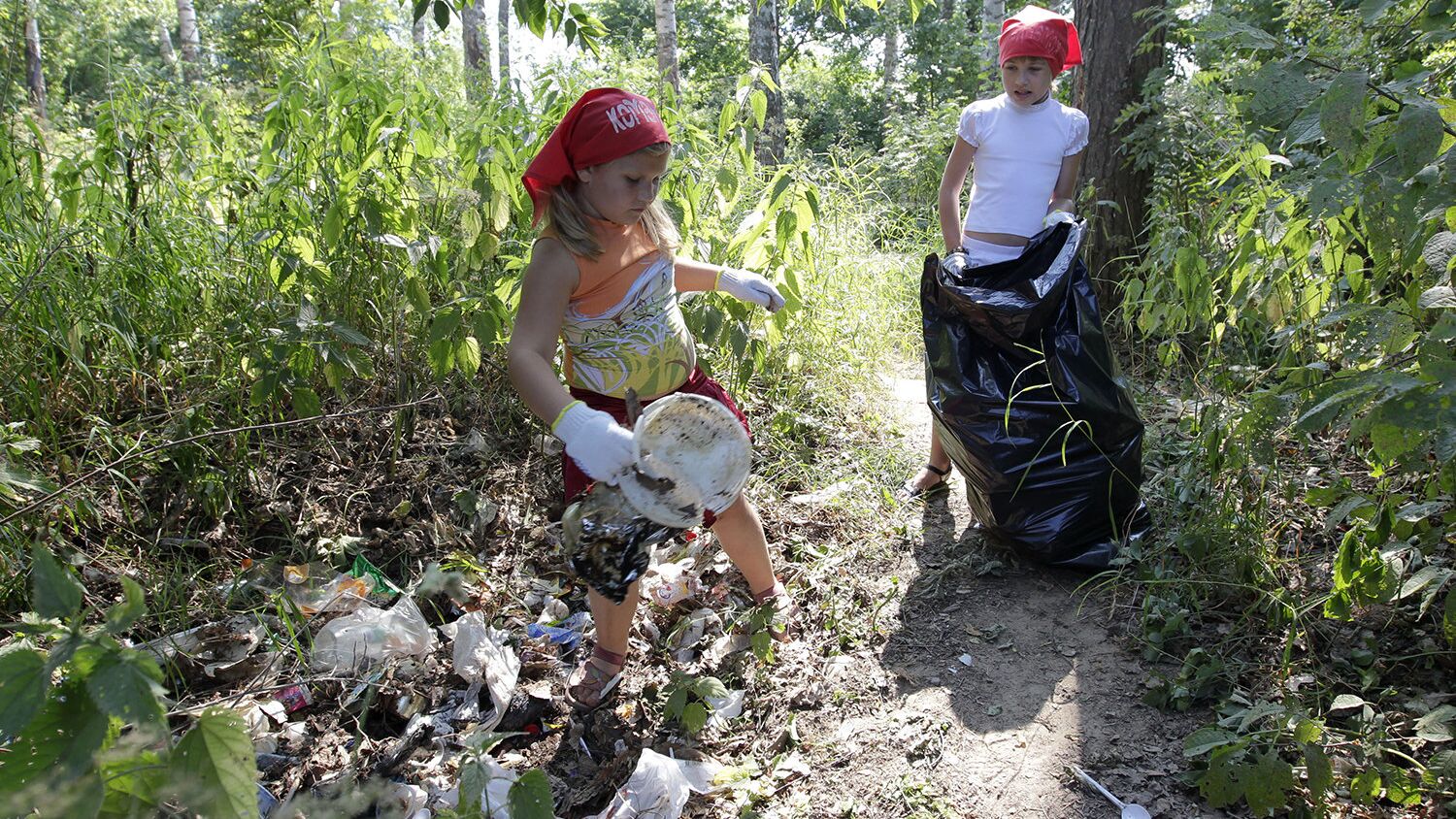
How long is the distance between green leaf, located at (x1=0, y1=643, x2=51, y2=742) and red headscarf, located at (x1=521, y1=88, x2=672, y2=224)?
1207 millimetres

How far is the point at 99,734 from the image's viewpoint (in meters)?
0.84

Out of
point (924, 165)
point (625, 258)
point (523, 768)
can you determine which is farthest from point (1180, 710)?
point (924, 165)

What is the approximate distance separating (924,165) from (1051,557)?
6445 millimetres

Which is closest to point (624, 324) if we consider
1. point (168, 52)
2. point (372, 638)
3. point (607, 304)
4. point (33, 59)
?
point (607, 304)

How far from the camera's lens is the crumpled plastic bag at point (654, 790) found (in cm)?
170

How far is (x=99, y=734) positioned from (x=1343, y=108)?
66.7 inches

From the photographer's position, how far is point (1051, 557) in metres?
2.37

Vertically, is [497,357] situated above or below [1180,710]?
above

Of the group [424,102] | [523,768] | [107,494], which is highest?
[424,102]

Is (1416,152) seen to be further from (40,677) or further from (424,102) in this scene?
(424,102)

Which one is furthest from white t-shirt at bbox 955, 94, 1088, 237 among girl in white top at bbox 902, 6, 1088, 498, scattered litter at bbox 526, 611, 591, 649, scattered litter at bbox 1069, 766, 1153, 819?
scattered litter at bbox 526, 611, 591, 649

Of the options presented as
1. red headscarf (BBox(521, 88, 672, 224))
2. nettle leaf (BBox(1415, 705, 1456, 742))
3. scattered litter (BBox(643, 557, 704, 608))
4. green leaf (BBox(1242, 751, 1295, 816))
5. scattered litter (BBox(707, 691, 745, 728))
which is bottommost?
scattered litter (BBox(707, 691, 745, 728))

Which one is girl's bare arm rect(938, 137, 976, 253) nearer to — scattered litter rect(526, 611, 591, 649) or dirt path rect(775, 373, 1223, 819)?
dirt path rect(775, 373, 1223, 819)

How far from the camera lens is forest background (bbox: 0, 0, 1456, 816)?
1.41m
